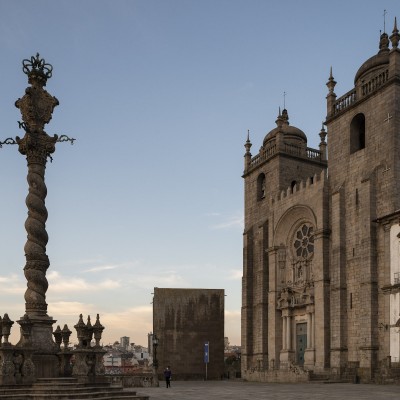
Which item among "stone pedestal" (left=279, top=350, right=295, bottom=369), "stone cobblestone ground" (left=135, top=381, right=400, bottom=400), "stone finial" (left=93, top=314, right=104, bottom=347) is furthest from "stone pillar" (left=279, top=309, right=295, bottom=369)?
"stone finial" (left=93, top=314, right=104, bottom=347)

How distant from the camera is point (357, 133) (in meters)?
37.2

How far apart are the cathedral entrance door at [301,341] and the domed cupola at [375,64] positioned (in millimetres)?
15872

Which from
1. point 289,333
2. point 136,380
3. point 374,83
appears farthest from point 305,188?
point 136,380

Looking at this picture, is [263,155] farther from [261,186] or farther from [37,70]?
[37,70]

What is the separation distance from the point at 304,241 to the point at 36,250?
24.6 metres

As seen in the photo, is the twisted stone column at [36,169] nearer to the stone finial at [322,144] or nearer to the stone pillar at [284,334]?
the stone pillar at [284,334]

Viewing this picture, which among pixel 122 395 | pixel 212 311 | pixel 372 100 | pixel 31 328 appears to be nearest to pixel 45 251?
pixel 31 328

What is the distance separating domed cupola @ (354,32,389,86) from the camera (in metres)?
36.9

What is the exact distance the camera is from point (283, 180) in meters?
44.5

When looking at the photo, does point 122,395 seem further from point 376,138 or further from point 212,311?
point 212,311

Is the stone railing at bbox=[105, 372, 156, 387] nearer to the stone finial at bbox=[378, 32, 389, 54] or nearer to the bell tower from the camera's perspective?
the bell tower

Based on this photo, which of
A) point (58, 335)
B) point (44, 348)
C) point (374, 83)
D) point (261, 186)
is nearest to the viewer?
point (44, 348)

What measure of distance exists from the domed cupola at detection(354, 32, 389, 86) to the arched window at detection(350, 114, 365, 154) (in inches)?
86.3

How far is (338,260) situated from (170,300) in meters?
16.7
